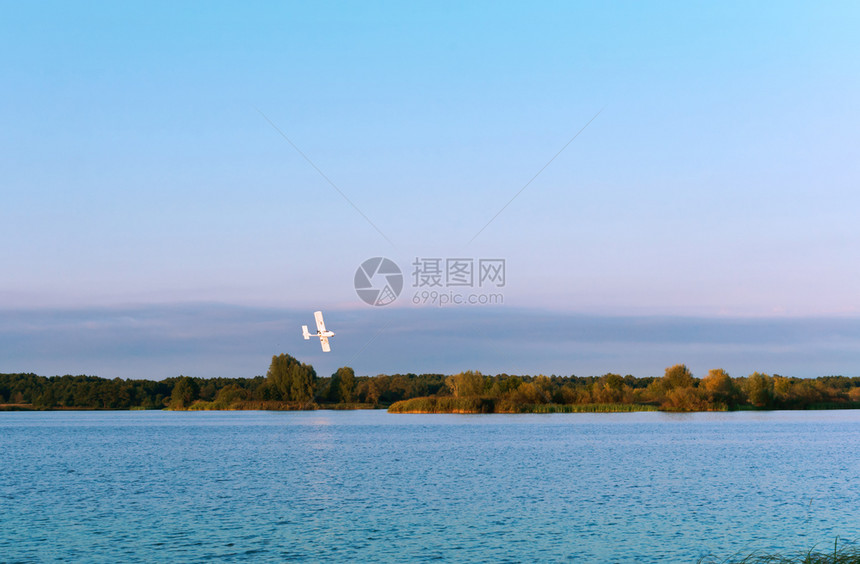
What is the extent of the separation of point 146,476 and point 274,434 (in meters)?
41.4

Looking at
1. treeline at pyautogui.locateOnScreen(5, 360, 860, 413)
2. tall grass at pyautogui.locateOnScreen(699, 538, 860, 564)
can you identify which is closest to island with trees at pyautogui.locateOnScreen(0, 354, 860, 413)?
treeline at pyautogui.locateOnScreen(5, 360, 860, 413)

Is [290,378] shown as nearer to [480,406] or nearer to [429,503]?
[480,406]

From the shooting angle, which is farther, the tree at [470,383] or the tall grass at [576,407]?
the tree at [470,383]

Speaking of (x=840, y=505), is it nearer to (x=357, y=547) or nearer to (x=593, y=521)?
(x=593, y=521)

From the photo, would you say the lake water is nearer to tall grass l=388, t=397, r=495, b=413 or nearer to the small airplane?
the small airplane

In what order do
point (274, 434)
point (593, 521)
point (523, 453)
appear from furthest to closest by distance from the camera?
point (274, 434) → point (523, 453) → point (593, 521)

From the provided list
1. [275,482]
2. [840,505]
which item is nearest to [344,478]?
[275,482]

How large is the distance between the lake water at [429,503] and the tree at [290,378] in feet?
321

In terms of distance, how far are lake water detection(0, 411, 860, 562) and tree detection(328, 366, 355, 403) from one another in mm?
114748

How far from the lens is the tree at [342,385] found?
567ft

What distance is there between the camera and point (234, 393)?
574 feet

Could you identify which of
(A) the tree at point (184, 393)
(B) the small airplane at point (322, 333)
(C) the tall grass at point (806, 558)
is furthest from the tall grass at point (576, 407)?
(A) the tree at point (184, 393)

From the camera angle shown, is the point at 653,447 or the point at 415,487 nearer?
the point at 415,487

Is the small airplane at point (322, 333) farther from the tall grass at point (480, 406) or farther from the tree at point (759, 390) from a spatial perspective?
the tree at point (759, 390)
